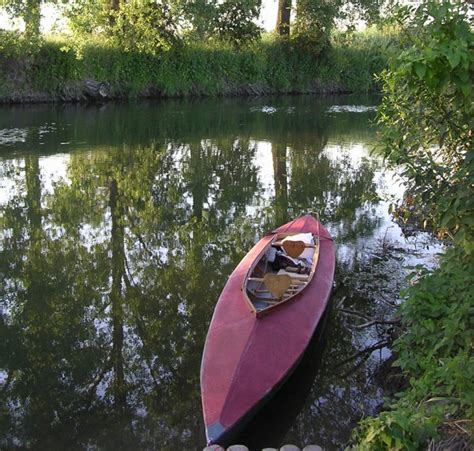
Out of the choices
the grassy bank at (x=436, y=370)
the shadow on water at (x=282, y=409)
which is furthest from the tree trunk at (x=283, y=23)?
the grassy bank at (x=436, y=370)

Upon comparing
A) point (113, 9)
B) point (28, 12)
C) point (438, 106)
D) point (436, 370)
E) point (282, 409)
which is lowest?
point (282, 409)

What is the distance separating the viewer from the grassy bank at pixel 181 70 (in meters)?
24.4

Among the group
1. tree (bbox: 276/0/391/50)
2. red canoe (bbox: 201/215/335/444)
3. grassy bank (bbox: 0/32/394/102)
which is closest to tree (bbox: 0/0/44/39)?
grassy bank (bbox: 0/32/394/102)

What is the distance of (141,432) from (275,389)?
1.14 meters

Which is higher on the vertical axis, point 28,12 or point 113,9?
point 113,9

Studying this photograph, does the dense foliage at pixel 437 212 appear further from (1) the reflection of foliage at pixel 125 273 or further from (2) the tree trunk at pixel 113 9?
(2) the tree trunk at pixel 113 9

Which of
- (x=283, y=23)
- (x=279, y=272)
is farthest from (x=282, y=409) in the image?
(x=283, y=23)

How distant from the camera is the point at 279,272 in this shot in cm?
698

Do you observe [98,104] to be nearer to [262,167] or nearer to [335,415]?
[262,167]

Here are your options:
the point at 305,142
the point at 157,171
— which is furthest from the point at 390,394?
the point at 305,142

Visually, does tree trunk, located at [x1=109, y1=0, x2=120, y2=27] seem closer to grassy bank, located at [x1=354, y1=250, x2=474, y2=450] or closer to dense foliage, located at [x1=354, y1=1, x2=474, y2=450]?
dense foliage, located at [x1=354, y1=1, x2=474, y2=450]

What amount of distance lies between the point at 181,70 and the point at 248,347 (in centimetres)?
2510

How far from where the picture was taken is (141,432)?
490 centimetres

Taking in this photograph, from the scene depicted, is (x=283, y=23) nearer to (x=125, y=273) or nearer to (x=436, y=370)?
(x=125, y=273)
